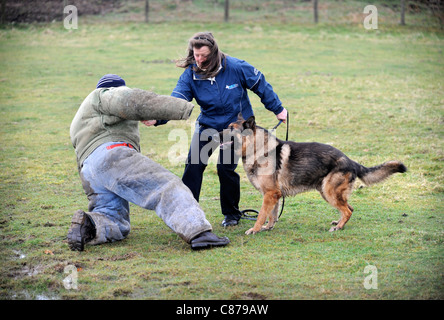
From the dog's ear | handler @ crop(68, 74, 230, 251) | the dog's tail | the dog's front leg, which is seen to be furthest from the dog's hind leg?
handler @ crop(68, 74, 230, 251)

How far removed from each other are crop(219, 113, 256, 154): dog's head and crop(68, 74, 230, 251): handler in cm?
69

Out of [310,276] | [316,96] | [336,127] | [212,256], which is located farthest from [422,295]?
[316,96]

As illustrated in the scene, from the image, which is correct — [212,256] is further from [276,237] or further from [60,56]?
[60,56]

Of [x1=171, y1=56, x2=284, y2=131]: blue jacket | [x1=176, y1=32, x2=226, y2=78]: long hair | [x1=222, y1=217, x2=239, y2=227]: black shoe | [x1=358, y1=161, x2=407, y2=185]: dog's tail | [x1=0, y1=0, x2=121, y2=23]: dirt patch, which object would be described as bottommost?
[x1=222, y1=217, x2=239, y2=227]: black shoe

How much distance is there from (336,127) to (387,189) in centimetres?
431

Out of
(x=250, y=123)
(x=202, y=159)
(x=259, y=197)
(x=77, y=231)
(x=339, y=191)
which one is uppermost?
(x=250, y=123)

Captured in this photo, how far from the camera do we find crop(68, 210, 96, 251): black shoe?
5.67 m

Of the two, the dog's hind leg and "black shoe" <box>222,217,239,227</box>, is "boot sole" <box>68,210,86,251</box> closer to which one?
"black shoe" <box>222,217,239,227</box>

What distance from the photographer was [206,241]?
573 cm

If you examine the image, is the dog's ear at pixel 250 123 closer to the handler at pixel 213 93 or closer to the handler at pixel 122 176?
the handler at pixel 213 93

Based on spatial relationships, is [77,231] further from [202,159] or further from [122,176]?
[202,159]

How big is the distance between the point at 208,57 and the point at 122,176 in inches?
69.8

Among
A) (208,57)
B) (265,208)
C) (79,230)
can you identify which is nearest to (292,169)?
(265,208)

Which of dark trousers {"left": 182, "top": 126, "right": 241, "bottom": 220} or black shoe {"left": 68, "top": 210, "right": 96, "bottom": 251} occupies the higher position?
dark trousers {"left": 182, "top": 126, "right": 241, "bottom": 220}
